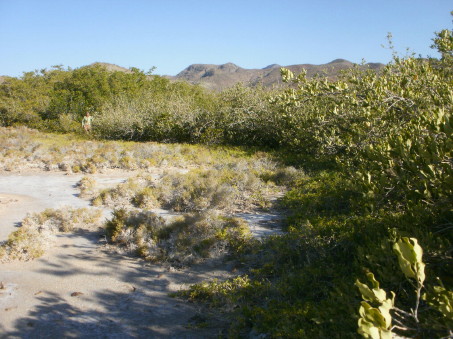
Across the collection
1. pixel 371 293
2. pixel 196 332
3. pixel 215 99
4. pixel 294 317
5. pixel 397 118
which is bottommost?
pixel 196 332

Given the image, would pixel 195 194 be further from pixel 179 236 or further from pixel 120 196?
pixel 179 236

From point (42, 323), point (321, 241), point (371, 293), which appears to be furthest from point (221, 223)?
point (371, 293)

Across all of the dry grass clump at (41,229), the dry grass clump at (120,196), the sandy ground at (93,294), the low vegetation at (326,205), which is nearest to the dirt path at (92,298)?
the sandy ground at (93,294)

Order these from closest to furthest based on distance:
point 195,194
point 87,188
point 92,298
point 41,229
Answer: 1. point 92,298
2. point 41,229
3. point 195,194
4. point 87,188

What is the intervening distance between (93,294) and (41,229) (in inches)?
96.9

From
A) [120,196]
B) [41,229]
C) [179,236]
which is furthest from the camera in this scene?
[120,196]

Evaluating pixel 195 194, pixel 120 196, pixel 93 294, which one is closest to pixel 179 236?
pixel 93 294

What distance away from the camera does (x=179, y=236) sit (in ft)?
19.3

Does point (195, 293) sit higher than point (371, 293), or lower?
lower

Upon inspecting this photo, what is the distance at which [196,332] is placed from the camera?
12.8 feet

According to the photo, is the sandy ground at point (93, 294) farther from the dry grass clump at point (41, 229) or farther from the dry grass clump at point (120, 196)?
the dry grass clump at point (120, 196)

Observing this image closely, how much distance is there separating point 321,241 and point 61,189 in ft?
23.3

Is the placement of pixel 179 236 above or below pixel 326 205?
below

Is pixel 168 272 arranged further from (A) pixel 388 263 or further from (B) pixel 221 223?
(A) pixel 388 263
